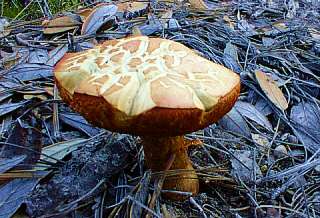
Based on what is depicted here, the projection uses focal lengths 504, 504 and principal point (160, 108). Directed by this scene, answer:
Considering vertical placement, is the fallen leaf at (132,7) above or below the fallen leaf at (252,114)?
above

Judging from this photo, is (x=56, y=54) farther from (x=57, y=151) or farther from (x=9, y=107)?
(x=57, y=151)

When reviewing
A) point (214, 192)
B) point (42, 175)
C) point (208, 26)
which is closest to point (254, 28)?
point (208, 26)

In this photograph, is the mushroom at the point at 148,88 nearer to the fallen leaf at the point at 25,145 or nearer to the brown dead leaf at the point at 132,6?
the fallen leaf at the point at 25,145

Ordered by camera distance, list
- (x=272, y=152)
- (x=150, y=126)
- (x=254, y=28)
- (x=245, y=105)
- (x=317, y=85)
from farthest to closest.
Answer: (x=254, y=28) → (x=317, y=85) → (x=245, y=105) → (x=272, y=152) → (x=150, y=126)

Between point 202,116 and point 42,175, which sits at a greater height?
point 202,116

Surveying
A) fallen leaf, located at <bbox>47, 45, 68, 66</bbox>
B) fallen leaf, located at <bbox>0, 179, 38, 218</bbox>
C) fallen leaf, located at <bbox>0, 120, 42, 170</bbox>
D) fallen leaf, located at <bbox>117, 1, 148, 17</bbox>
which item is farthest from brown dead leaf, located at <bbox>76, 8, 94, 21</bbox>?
fallen leaf, located at <bbox>0, 179, 38, 218</bbox>

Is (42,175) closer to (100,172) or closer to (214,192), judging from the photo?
(100,172)

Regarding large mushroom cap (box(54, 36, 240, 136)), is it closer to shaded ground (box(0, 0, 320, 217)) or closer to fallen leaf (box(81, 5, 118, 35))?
shaded ground (box(0, 0, 320, 217))

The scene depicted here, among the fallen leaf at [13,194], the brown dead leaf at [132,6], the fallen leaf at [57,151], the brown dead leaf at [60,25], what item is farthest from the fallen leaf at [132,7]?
the fallen leaf at [13,194]
